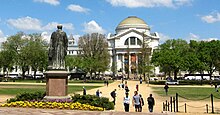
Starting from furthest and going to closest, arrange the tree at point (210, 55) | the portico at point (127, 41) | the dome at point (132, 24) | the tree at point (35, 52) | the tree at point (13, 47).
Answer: the dome at point (132, 24), the portico at point (127, 41), the tree at point (13, 47), the tree at point (35, 52), the tree at point (210, 55)

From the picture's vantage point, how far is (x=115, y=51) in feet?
457

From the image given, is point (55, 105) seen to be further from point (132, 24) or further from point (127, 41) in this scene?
point (132, 24)

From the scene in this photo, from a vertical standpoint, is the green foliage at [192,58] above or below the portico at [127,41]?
below

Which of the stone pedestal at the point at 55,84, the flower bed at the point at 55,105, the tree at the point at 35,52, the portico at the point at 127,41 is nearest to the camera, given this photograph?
the flower bed at the point at 55,105

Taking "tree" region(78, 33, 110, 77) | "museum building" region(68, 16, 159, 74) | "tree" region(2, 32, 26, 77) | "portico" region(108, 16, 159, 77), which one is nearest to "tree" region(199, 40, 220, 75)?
"tree" region(78, 33, 110, 77)

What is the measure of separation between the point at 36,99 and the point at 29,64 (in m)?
71.2

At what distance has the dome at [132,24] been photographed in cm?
15012

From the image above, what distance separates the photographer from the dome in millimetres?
150125

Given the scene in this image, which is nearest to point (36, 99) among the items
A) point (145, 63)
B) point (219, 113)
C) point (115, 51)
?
point (219, 113)

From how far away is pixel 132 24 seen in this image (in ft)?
492

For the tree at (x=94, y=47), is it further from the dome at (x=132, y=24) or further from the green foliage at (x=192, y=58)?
the dome at (x=132, y=24)

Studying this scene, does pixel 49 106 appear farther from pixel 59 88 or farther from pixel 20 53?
pixel 20 53

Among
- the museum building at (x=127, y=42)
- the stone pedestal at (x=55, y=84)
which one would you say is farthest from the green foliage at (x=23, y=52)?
the stone pedestal at (x=55, y=84)

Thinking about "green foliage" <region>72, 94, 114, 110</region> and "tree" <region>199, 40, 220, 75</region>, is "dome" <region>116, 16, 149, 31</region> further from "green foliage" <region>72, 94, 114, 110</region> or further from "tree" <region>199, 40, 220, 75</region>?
"green foliage" <region>72, 94, 114, 110</region>
